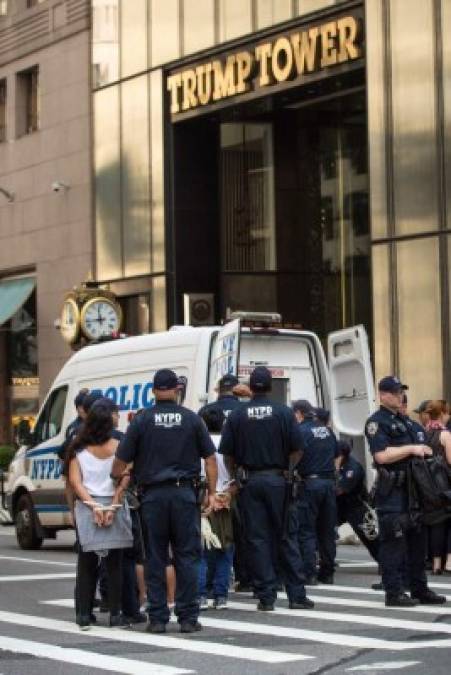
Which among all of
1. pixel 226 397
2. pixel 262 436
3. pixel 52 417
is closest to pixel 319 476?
pixel 226 397

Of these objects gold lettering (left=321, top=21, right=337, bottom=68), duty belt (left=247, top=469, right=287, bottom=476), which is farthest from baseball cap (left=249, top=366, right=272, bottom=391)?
gold lettering (left=321, top=21, right=337, bottom=68)

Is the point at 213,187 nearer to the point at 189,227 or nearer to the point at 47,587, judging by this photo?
the point at 189,227

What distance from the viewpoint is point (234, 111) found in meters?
32.4

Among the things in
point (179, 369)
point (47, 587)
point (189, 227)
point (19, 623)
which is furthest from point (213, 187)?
point (19, 623)

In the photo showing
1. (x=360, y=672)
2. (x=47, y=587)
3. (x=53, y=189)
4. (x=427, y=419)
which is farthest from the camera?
(x=53, y=189)

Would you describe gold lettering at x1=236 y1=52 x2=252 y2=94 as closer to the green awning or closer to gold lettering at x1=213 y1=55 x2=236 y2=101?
gold lettering at x1=213 y1=55 x2=236 y2=101

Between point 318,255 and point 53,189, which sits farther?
point 53,189

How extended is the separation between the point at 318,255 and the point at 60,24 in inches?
344

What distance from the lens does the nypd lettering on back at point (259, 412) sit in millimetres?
13883

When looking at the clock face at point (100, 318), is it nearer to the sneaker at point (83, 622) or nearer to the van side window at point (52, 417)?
the van side window at point (52, 417)

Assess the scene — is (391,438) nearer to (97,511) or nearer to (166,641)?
(97,511)

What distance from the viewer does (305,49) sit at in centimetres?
2959

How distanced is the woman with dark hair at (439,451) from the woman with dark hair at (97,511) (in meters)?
5.34

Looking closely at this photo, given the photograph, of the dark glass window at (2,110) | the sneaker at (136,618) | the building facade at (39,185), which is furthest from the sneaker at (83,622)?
the dark glass window at (2,110)
